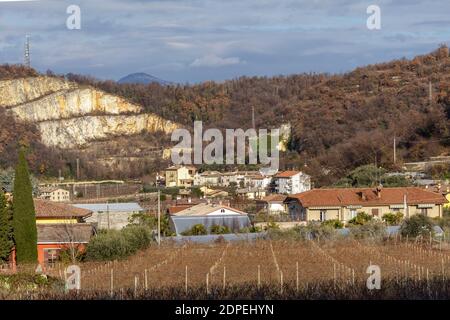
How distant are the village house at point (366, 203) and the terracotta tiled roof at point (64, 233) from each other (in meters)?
7.00

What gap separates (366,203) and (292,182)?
659 centimetres

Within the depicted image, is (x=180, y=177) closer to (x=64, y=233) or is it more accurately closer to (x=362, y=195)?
(x=362, y=195)

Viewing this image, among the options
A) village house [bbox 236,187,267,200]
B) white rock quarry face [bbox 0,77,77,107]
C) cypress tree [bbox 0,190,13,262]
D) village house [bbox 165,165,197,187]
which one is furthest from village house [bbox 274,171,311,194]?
cypress tree [bbox 0,190,13,262]

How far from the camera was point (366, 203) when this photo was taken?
1819cm

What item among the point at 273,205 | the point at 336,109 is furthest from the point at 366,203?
the point at 336,109

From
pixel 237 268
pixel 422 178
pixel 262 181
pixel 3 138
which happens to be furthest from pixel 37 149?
pixel 237 268

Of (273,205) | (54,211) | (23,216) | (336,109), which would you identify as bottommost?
(273,205)

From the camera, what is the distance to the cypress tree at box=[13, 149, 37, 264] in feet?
26.3

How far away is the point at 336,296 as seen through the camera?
3.57 meters

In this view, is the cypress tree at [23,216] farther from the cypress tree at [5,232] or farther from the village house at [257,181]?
the village house at [257,181]

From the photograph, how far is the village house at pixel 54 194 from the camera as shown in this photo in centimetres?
2079

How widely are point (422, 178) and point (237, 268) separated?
553 inches

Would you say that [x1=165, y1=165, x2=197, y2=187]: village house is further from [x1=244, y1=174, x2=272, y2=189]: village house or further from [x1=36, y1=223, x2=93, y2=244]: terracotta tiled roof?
[x1=36, y1=223, x2=93, y2=244]: terracotta tiled roof

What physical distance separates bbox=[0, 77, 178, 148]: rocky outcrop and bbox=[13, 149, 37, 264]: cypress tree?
78.7ft
